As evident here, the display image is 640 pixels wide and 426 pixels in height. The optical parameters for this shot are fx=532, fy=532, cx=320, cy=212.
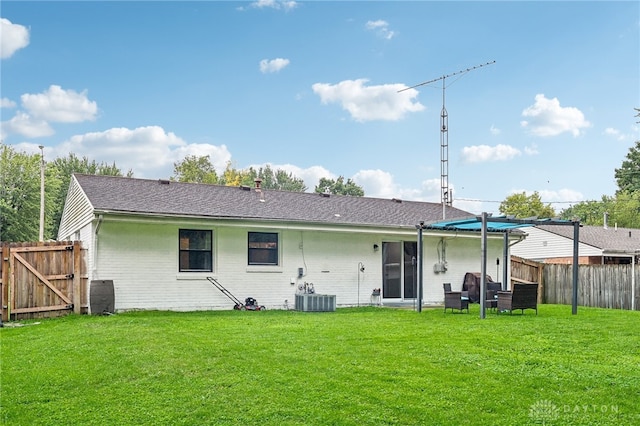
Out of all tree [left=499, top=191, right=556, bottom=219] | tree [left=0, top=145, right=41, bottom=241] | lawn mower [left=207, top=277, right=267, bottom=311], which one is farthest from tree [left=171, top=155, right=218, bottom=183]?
lawn mower [left=207, top=277, right=267, bottom=311]

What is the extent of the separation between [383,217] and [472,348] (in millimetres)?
9621

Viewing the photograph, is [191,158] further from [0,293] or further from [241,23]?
[0,293]

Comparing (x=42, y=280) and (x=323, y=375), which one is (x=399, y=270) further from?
(x=323, y=375)

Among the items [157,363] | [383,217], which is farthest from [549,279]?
[157,363]

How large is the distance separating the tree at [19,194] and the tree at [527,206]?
3435cm

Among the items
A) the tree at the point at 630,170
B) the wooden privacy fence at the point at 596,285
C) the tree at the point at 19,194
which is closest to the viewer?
the wooden privacy fence at the point at 596,285

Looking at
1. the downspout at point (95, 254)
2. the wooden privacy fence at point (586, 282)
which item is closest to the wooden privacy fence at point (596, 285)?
the wooden privacy fence at point (586, 282)

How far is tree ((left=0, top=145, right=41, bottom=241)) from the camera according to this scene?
3134 centimetres

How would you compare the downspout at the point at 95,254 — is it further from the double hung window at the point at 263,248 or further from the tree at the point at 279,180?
the tree at the point at 279,180

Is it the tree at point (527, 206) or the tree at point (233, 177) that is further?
the tree at point (233, 177)

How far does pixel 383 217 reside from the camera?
17.0 metres

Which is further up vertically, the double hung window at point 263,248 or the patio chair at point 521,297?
the double hung window at point 263,248

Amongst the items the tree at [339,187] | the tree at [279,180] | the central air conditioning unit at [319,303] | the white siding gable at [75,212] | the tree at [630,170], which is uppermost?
the tree at [279,180]

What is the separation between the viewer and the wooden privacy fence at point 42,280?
11.8 m
